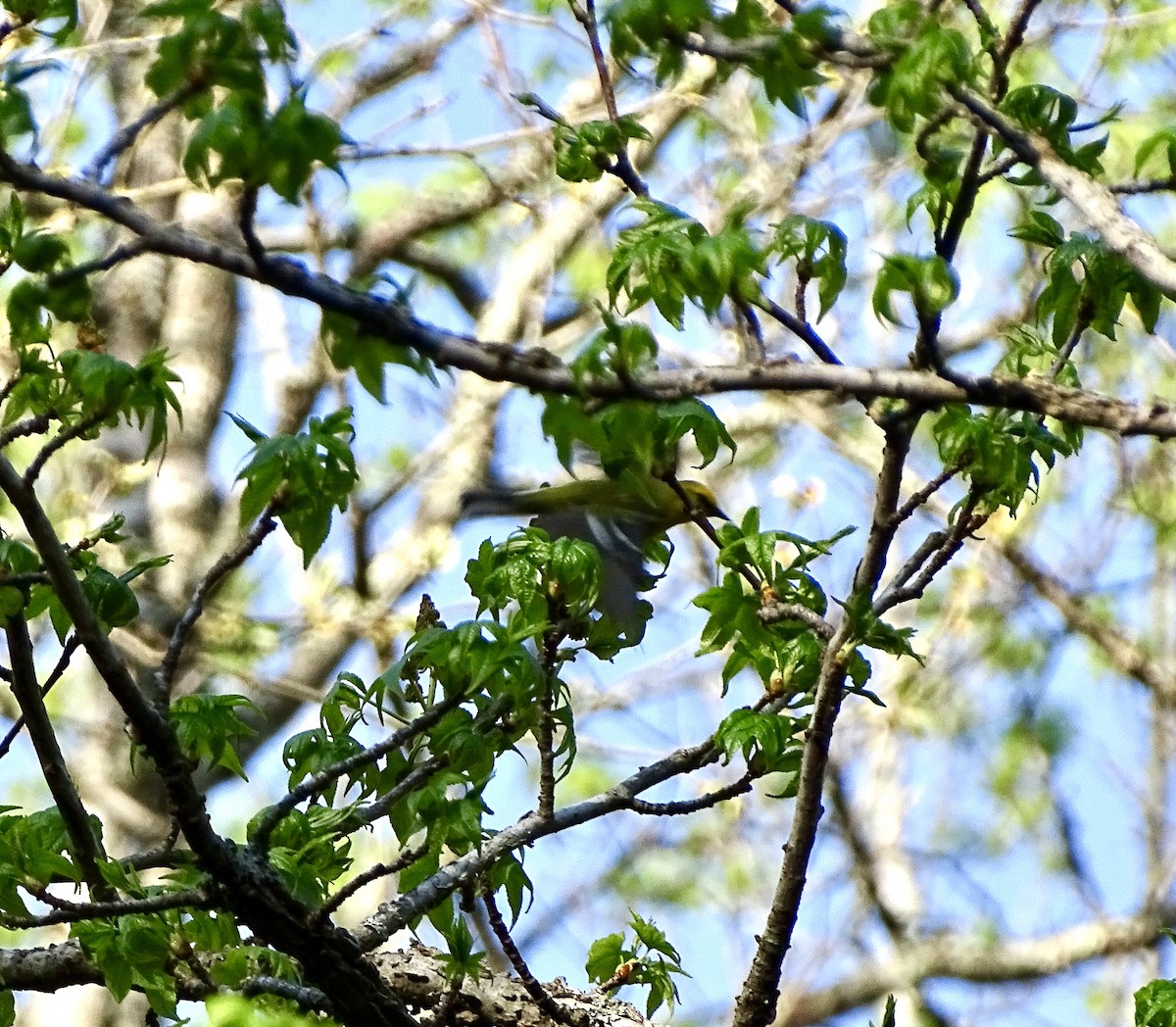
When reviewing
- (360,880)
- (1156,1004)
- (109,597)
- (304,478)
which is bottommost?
(1156,1004)

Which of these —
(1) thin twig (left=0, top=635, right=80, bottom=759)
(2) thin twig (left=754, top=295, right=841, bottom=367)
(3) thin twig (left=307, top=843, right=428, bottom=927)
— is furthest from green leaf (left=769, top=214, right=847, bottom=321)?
(1) thin twig (left=0, top=635, right=80, bottom=759)

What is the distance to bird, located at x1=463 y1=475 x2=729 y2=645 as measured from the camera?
2.85 m

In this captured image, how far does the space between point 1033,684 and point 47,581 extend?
321 inches

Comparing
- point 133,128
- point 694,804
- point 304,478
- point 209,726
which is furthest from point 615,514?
point 133,128

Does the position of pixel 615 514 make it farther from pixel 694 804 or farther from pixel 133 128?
pixel 133 128

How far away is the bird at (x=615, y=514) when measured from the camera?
9.34 ft

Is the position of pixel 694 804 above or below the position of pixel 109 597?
below

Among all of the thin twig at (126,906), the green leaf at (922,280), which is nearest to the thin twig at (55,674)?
the thin twig at (126,906)

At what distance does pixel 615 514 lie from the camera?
3979mm

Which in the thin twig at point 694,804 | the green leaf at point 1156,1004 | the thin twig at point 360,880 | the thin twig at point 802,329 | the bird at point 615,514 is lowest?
the green leaf at point 1156,1004

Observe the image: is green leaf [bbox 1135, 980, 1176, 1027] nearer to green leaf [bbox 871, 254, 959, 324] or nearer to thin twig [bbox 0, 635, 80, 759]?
green leaf [bbox 871, 254, 959, 324]

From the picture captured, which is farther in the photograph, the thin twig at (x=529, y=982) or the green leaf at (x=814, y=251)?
the thin twig at (x=529, y=982)

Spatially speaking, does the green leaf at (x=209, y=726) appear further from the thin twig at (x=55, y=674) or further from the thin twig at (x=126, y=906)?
the thin twig at (x=126, y=906)

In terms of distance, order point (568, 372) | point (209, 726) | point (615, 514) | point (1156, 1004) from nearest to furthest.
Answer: point (568, 372), point (1156, 1004), point (209, 726), point (615, 514)
